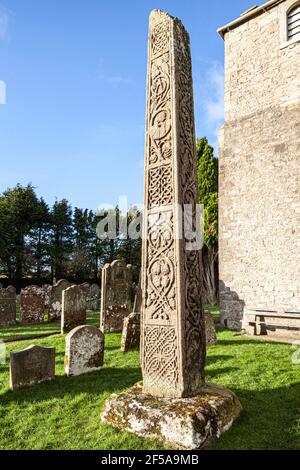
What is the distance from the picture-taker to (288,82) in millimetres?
10344

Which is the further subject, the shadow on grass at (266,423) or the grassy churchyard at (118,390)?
the grassy churchyard at (118,390)

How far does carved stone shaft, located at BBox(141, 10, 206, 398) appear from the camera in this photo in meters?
3.42

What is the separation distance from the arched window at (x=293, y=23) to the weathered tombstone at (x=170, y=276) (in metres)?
8.51

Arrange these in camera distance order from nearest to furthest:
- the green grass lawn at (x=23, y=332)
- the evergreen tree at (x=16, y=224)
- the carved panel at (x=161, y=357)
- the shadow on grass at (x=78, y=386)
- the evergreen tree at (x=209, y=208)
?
the carved panel at (x=161, y=357), the shadow on grass at (x=78, y=386), the green grass lawn at (x=23, y=332), the evergreen tree at (x=209, y=208), the evergreen tree at (x=16, y=224)

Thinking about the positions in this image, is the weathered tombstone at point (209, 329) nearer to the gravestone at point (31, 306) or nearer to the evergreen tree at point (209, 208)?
the gravestone at point (31, 306)

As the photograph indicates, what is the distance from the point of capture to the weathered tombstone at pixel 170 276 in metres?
3.25

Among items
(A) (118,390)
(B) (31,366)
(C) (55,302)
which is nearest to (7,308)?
(C) (55,302)

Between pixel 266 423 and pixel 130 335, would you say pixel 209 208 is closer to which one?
pixel 130 335

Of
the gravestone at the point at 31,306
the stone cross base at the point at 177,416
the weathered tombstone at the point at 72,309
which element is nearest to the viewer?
the stone cross base at the point at 177,416

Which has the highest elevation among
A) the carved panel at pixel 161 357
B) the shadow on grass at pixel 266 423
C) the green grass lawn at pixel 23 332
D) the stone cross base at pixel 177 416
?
the carved panel at pixel 161 357

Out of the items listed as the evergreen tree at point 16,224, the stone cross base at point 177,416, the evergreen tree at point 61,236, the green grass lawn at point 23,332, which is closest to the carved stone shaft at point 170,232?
the stone cross base at point 177,416

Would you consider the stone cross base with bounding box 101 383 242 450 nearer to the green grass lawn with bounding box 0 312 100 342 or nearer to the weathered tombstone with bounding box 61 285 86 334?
the weathered tombstone with bounding box 61 285 86 334

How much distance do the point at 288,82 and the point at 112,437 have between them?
10798mm
